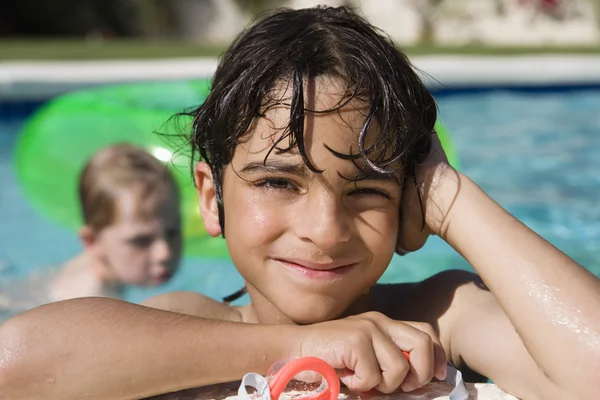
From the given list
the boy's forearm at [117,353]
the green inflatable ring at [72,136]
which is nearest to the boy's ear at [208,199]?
the boy's forearm at [117,353]

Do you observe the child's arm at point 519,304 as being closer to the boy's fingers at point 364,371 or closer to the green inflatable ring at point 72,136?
the boy's fingers at point 364,371

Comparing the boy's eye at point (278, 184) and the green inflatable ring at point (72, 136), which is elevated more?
the boy's eye at point (278, 184)

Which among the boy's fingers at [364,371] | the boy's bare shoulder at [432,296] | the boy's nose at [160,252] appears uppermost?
the boy's fingers at [364,371]

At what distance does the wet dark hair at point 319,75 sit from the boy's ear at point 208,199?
9 cm

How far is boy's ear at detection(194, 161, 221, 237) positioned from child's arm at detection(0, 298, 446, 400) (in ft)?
1.76

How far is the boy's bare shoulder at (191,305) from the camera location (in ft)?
7.29

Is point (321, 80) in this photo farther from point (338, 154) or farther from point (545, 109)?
point (545, 109)

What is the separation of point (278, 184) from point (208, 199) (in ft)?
1.42

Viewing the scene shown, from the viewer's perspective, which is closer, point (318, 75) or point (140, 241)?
point (318, 75)

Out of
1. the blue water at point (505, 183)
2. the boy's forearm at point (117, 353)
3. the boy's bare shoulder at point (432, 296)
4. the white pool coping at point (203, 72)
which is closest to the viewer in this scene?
the boy's forearm at point (117, 353)

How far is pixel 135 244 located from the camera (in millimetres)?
4199

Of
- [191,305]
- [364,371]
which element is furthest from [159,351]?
[191,305]

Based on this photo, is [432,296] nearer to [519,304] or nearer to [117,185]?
[519,304]

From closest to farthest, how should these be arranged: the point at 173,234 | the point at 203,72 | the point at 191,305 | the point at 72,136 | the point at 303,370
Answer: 1. the point at 303,370
2. the point at 191,305
3. the point at 173,234
4. the point at 72,136
5. the point at 203,72
